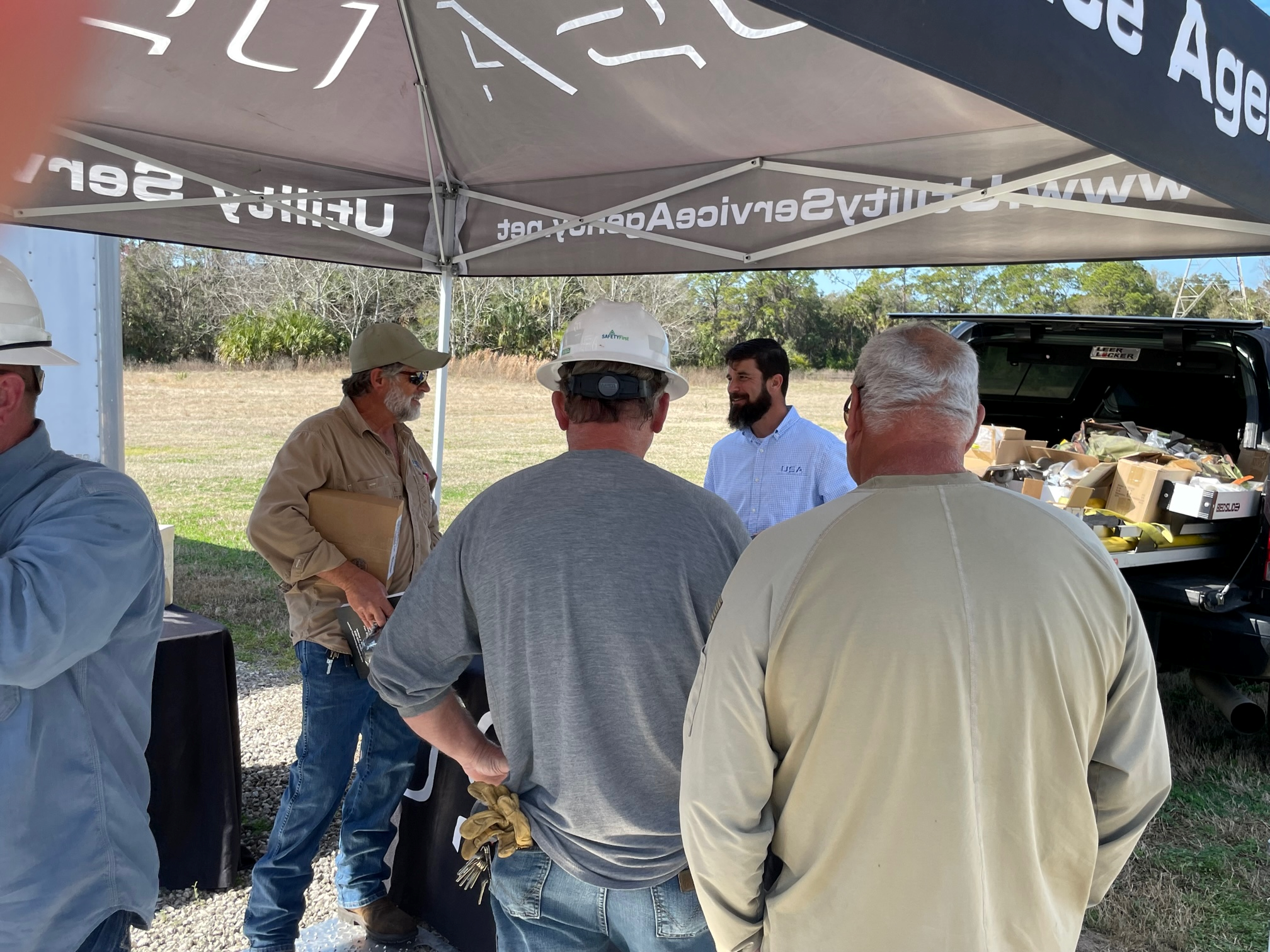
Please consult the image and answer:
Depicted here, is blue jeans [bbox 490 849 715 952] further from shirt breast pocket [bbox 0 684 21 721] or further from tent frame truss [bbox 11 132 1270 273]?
tent frame truss [bbox 11 132 1270 273]

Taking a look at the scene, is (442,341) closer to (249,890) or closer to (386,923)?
(249,890)

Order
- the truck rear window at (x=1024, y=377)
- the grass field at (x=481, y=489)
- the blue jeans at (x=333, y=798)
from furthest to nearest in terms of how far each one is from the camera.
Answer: the truck rear window at (x=1024, y=377) → the grass field at (x=481, y=489) → the blue jeans at (x=333, y=798)

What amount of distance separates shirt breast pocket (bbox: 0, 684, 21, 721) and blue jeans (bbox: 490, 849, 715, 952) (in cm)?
88

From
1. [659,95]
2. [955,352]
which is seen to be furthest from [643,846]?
[659,95]

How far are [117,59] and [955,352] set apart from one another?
2.93 metres

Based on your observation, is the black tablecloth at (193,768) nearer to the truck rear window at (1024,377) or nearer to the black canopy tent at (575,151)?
the black canopy tent at (575,151)

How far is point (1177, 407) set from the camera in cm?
589

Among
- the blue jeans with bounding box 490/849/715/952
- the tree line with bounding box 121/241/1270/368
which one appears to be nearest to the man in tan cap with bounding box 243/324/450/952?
the blue jeans with bounding box 490/849/715/952

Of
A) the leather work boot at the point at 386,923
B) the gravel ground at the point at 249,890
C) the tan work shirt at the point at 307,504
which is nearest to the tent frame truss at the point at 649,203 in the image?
the tan work shirt at the point at 307,504

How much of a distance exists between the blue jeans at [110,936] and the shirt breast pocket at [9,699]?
16.6 inches

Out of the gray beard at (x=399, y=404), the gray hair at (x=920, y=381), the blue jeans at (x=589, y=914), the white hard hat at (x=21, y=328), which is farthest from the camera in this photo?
the gray beard at (x=399, y=404)

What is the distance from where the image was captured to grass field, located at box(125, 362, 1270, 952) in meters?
3.47

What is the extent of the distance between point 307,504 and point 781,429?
198 centimetres

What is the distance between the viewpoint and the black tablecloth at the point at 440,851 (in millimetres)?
2836
